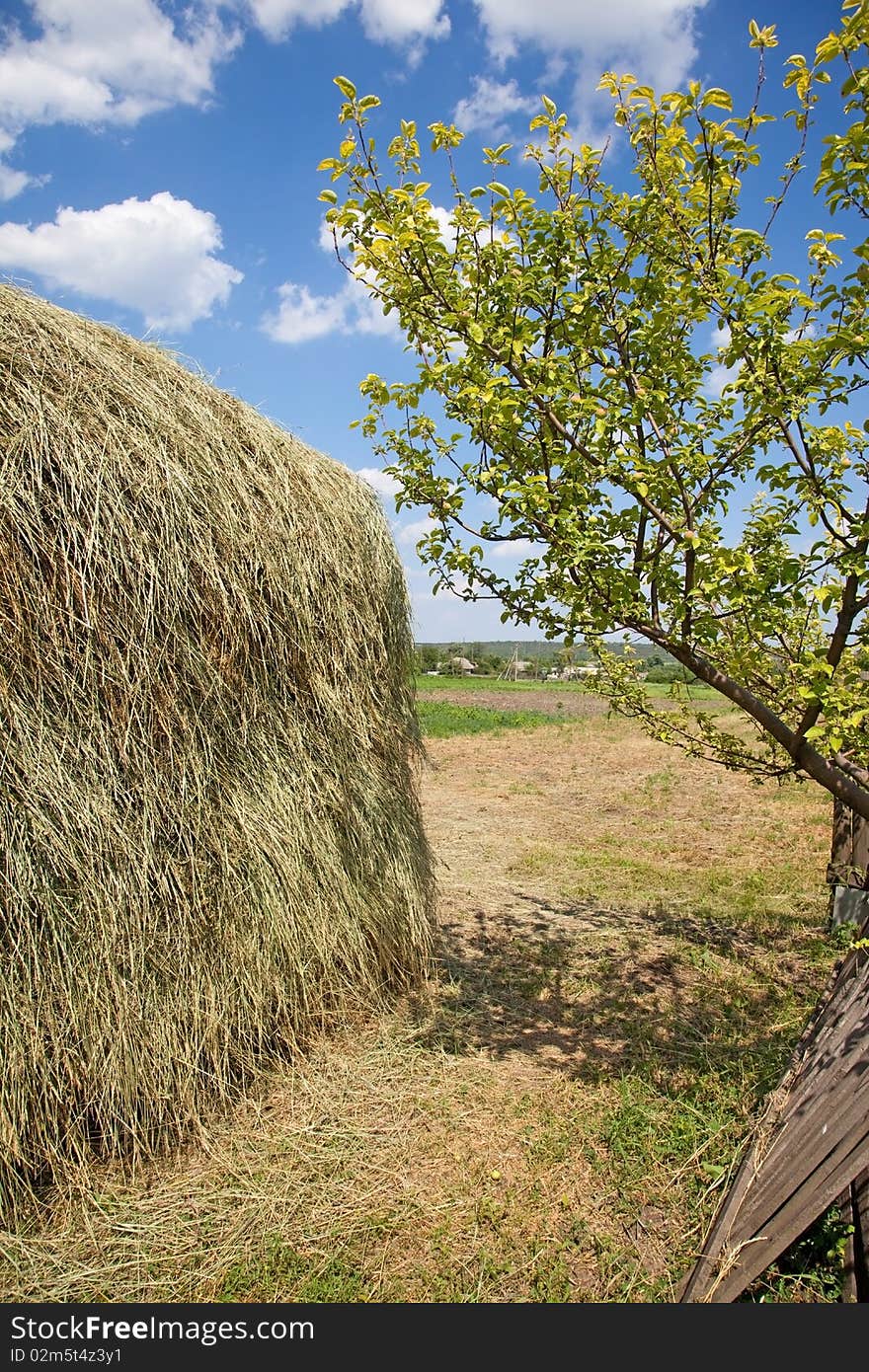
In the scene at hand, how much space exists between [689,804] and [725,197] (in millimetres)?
9307

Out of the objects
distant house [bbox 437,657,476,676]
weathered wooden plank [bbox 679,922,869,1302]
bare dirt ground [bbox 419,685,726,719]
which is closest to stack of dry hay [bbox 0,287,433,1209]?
weathered wooden plank [bbox 679,922,869,1302]

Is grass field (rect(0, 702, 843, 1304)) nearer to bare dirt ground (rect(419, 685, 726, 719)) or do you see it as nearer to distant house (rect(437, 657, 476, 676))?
bare dirt ground (rect(419, 685, 726, 719))

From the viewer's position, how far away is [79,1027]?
293cm

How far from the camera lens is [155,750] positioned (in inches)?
128

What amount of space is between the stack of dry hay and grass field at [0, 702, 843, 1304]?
1.06ft

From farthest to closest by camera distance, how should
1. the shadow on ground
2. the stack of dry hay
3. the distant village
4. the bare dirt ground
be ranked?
the distant village < the bare dirt ground < the shadow on ground < the stack of dry hay

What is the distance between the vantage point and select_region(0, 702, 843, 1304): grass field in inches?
106

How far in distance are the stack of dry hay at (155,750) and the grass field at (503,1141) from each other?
1.06 feet

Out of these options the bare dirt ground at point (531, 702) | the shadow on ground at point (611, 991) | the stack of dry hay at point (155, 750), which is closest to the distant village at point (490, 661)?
the bare dirt ground at point (531, 702)

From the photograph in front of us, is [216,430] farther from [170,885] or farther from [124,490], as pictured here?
[170,885]

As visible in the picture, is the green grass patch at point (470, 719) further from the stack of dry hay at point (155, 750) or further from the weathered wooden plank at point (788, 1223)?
the weathered wooden plank at point (788, 1223)

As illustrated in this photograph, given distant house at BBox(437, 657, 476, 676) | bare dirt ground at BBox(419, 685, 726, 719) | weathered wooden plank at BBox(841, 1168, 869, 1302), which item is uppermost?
distant house at BBox(437, 657, 476, 676)

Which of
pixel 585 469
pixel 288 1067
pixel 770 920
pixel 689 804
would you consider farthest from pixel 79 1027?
pixel 689 804

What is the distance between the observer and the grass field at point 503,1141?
106 inches
